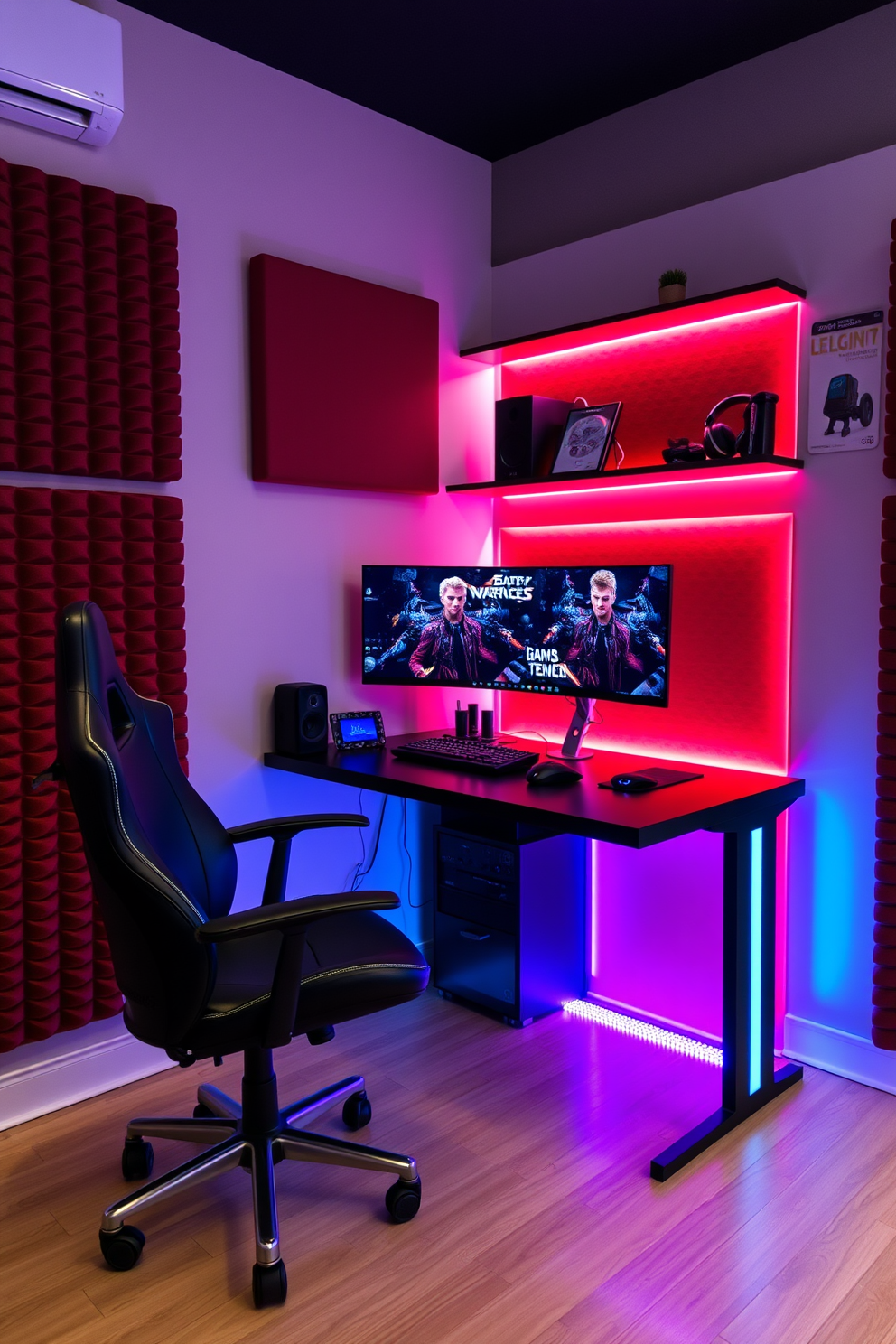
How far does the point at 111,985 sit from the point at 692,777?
1620mm

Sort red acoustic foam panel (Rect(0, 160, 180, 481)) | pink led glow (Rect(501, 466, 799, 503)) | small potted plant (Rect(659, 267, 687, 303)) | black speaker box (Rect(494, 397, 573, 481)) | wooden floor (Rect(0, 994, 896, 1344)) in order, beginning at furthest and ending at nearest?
1. black speaker box (Rect(494, 397, 573, 481))
2. small potted plant (Rect(659, 267, 687, 303))
3. pink led glow (Rect(501, 466, 799, 503))
4. red acoustic foam panel (Rect(0, 160, 180, 481))
5. wooden floor (Rect(0, 994, 896, 1344))

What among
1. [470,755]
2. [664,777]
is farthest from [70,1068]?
[664,777]

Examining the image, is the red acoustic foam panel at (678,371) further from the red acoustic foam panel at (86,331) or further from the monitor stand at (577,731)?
the red acoustic foam panel at (86,331)

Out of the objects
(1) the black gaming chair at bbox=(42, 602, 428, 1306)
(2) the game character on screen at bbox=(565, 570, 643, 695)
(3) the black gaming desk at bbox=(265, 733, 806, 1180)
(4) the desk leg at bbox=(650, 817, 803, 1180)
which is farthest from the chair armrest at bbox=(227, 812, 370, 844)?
(4) the desk leg at bbox=(650, 817, 803, 1180)

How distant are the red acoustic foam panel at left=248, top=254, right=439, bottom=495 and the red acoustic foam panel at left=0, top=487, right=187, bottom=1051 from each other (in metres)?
0.48

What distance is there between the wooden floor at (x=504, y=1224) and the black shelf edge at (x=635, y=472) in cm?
163

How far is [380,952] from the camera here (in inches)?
77.9

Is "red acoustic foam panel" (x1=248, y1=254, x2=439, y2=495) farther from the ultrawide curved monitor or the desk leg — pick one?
the desk leg

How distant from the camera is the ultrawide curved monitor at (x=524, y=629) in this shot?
253 cm

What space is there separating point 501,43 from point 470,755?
1.99m

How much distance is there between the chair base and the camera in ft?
6.04

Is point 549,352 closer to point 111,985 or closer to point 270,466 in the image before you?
point 270,466

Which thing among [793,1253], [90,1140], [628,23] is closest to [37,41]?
[628,23]

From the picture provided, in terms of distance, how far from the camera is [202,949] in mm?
1681
